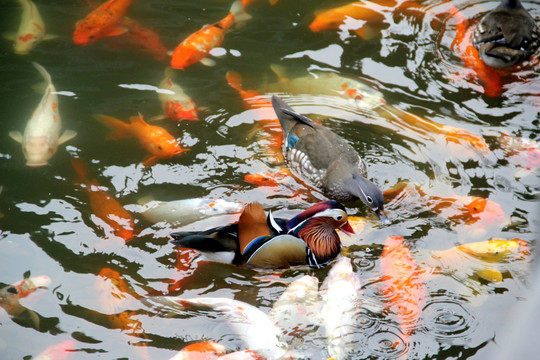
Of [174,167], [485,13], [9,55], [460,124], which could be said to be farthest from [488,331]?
[9,55]

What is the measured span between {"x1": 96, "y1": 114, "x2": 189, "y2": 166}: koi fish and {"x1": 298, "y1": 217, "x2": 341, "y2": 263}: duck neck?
1669mm

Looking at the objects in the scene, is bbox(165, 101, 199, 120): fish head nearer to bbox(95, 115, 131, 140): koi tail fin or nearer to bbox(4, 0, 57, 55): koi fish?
bbox(95, 115, 131, 140): koi tail fin

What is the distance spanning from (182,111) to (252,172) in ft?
3.59

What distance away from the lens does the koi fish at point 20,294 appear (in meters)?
5.09

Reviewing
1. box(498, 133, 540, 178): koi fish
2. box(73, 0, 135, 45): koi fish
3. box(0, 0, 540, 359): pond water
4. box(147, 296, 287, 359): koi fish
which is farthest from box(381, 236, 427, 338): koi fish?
box(73, 0, 135, 45): koi fish

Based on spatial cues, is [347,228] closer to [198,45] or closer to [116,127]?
[116,127]

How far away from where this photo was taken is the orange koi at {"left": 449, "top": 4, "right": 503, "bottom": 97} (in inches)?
288

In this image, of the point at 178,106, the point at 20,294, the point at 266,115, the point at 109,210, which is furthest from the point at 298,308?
the point at 178,106

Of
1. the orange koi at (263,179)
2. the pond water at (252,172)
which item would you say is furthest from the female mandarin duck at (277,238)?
the orange koi at (263,179)

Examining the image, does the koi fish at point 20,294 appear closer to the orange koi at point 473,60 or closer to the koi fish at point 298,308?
the koi fish at point 298,308

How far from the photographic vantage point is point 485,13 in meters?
8.33

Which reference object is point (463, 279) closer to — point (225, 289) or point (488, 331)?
point (488, 331)

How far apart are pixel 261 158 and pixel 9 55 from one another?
3.34m

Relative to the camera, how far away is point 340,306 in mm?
5074
